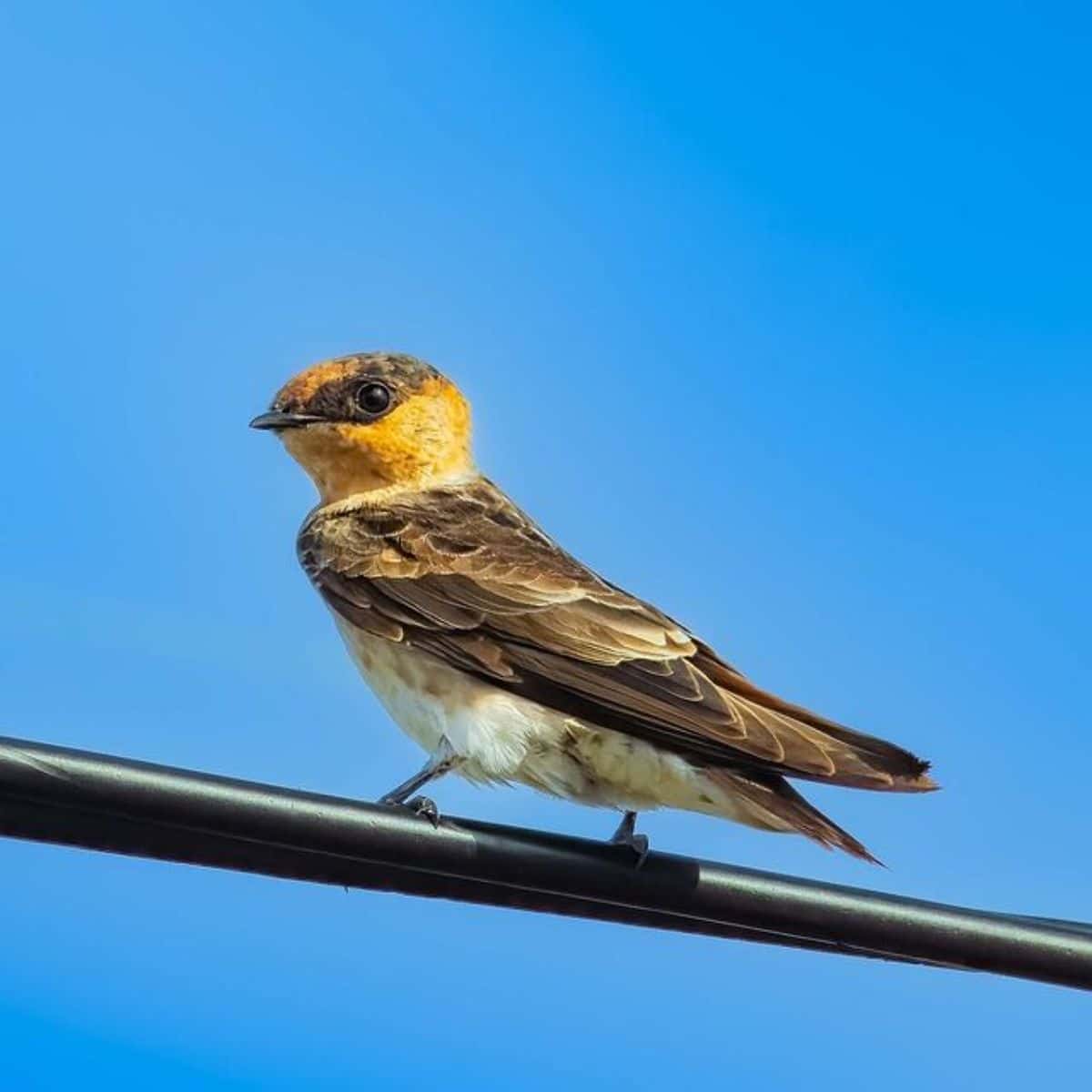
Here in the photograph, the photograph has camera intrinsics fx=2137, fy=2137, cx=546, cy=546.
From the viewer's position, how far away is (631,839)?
495cm

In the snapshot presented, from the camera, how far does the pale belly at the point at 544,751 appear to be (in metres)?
5.14

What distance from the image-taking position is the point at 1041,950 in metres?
3.97

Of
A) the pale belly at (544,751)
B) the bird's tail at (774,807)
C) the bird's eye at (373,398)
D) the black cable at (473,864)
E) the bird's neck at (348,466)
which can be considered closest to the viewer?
the black cable at (473,864)

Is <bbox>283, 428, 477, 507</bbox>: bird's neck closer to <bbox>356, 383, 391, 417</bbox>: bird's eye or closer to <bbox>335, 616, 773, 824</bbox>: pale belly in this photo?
<bbox>356, 383, 391, 417</bbox>: bird's eye

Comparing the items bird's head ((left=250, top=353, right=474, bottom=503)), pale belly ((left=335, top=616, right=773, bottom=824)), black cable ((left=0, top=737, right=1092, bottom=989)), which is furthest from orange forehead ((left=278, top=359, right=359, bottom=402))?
black cable ((left=0, top=737, right=1092, bottom=989))

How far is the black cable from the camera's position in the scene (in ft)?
11.5

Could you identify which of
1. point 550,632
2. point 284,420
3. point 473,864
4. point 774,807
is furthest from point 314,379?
point 473,864

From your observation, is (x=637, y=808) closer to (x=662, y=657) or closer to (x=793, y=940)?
(x=662, y=657)

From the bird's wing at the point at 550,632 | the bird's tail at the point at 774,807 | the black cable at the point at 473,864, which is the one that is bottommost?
the black cable at the point at 473,864

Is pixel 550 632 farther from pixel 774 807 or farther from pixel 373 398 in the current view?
pixel 373 398

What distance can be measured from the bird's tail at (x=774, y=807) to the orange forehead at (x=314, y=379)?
250cm

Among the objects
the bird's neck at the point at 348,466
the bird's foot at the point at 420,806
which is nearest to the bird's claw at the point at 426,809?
the bird's foot at the point at 420,806

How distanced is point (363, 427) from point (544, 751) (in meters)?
1.99

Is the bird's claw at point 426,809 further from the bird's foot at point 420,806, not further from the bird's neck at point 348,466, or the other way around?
the bird's neck at point 348,466
